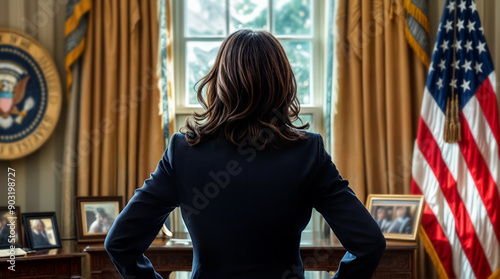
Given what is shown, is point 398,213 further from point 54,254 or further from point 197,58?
point 54,254

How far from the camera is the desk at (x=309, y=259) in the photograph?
11.5 feet

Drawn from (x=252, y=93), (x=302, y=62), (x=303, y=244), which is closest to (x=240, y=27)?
(x=302, y=62)

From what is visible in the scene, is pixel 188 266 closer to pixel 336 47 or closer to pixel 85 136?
pixel 85 136

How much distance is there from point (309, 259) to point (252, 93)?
7.52 feet

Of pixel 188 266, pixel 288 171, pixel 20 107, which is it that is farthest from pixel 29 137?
pixel 288 171

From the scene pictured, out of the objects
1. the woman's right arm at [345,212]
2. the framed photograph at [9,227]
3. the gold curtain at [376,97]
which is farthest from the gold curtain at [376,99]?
the woman's right arm at [345,212]

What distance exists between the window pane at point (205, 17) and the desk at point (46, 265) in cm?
178

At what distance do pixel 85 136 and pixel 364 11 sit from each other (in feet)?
6.73

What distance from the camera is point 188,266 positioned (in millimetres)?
3541

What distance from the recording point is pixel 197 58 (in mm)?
4316

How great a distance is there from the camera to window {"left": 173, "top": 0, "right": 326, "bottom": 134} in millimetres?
4301

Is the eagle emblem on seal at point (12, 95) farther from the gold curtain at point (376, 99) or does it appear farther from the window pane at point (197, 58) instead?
the gold curtain at point (376, 99)

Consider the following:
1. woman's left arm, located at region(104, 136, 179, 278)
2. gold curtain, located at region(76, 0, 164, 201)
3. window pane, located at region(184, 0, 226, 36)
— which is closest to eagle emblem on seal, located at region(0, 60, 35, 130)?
gold curtain, located at region(76, 0, 164, 201)

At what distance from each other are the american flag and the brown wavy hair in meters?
2.62
